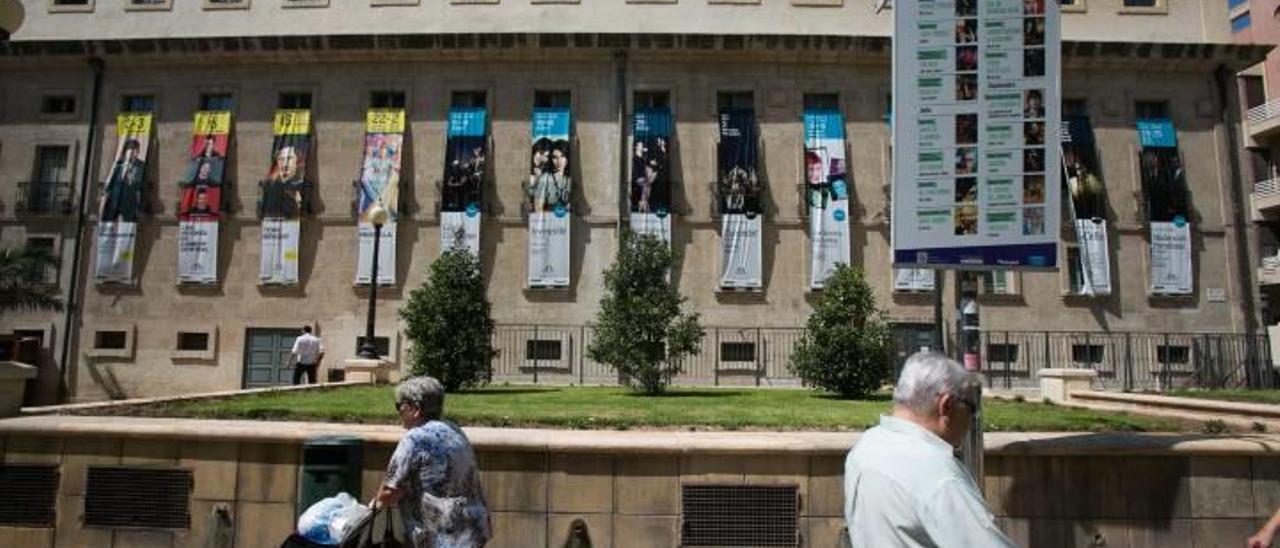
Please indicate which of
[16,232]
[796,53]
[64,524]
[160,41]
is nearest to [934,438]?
[64,524]

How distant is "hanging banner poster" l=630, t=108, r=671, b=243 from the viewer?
1140 inches

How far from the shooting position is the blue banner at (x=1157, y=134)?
3012cm

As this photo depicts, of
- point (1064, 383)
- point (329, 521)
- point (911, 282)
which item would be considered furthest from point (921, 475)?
point (911, 282)

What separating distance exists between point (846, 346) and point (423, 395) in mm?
13966

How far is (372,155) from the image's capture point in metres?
29.8

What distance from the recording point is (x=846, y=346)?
17.7 meters

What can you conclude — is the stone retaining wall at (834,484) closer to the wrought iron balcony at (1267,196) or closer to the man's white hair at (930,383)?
the man's white hair at (930,383)

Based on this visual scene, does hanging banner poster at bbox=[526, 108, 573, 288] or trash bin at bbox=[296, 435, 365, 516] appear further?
hanging banner poster at bbox=[526, 108, 573, 288]

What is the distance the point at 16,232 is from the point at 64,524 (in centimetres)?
2831

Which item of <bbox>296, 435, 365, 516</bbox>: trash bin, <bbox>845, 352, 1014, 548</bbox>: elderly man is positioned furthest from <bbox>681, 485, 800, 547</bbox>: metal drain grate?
<bbox>845, 352, 1014, 548</bbox>: elderly man

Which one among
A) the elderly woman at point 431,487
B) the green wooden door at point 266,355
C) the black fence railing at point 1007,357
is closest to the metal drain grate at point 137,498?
the elderly woman at point 431,487

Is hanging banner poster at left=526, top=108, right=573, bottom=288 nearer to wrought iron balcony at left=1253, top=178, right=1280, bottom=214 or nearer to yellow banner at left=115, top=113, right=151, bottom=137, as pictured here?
yellow banner at left=115, top=113, right=151, bottom=137

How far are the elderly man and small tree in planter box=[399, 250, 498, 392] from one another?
639 inches

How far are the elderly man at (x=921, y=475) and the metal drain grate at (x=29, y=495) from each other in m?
8.13
